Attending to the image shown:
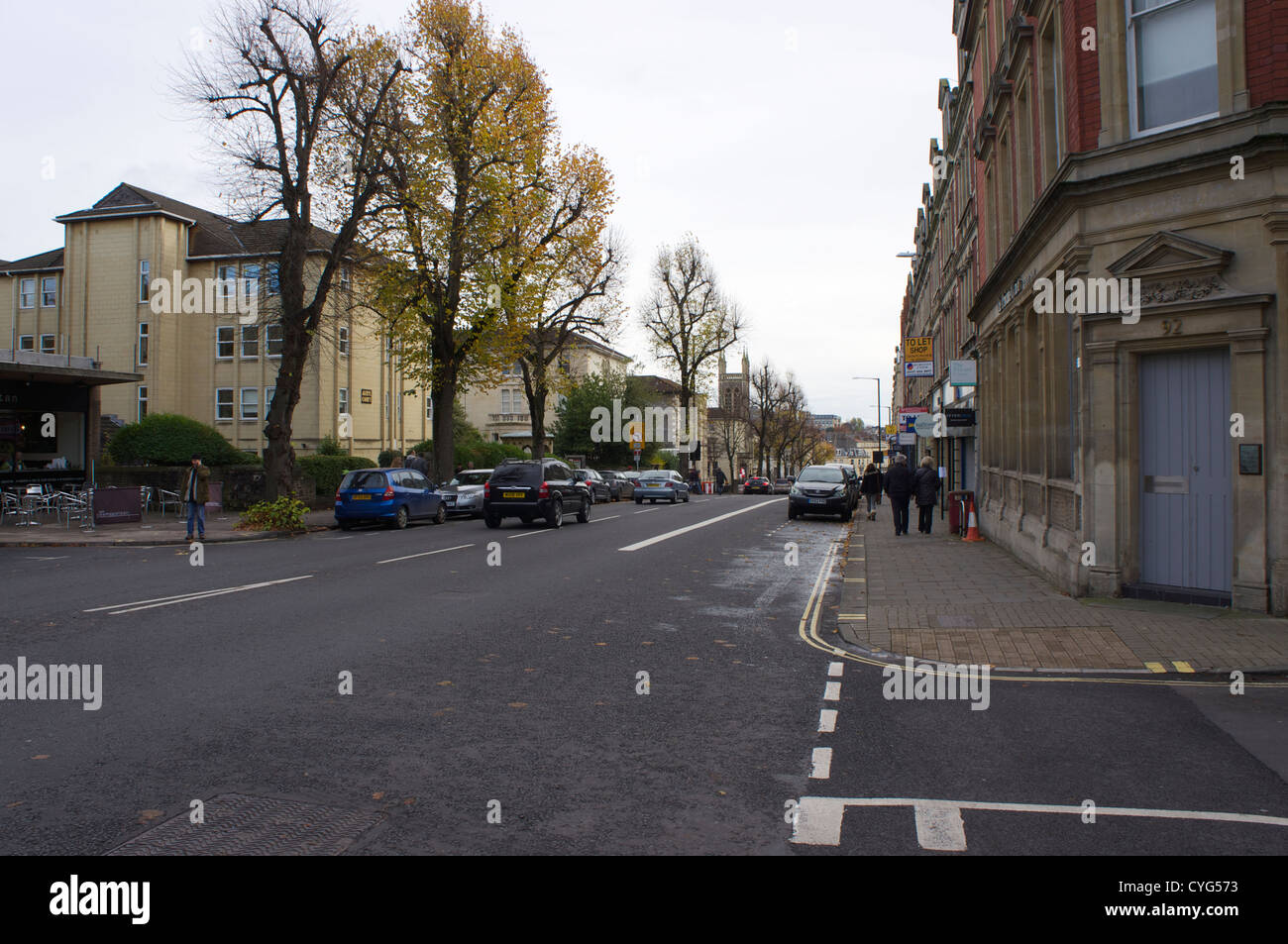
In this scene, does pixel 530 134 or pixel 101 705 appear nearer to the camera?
pixel 101 705

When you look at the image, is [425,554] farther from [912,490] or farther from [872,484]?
[872,484]

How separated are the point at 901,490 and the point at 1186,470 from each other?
12166 mm

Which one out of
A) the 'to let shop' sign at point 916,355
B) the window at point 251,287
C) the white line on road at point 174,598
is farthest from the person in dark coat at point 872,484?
the window at point 251,287

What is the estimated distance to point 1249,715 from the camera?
622 cm

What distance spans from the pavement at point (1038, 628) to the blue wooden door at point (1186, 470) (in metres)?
0.53

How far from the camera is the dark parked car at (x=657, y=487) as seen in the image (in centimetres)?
4234

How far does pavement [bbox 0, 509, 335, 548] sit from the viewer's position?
19.7 metres

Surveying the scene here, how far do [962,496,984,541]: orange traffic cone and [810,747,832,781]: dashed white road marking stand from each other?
15.8 meters

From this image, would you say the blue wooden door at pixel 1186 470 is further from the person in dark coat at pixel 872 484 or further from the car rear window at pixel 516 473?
the person in dark coat at pixel 872 484

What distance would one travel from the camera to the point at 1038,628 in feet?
30.6
